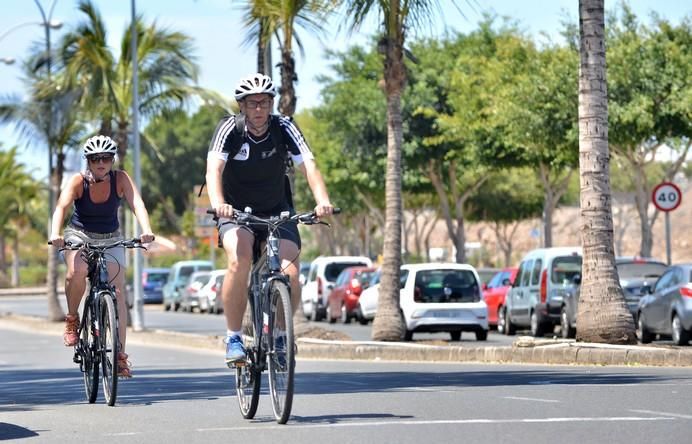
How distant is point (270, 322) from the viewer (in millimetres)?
9922

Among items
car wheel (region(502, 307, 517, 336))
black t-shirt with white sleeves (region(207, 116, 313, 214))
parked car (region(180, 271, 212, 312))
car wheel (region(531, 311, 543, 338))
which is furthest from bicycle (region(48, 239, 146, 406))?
parked car (region(180, 271, 212, 312))

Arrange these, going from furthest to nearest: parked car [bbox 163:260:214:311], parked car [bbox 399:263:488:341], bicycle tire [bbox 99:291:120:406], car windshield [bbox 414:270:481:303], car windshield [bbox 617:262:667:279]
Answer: parked car [bbox 163:260:214:311]
car windshield [bbox 414:270:481:303]
parked car [bbox 399:263:488:341]
car windshield [bbox 617:262:667:279]
bicycle tire [bbox 99:291:120:406]

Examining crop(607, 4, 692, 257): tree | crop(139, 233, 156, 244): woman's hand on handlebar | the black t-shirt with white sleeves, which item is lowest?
crop(139, 233, 156, 244): woman's hand on handlebar

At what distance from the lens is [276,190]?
34.4 feet

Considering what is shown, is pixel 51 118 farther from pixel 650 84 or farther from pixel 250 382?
pixel 250 382

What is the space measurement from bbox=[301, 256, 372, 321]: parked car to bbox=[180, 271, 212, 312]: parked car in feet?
33.5

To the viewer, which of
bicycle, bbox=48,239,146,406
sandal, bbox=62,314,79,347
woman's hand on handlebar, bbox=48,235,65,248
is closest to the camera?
bicycle, bbox=48,239,146,406

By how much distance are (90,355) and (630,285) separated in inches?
646

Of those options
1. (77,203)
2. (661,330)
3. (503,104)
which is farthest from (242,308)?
(503,104)

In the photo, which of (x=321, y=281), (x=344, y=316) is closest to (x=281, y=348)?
(x=344, y=316)

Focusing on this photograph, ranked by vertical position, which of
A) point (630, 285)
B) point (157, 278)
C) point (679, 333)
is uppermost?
point (157, 278)

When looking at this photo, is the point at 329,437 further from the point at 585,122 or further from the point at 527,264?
the point at 527,264

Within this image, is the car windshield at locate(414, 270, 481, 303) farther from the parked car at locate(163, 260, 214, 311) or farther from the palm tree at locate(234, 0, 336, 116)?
the parked car at locate(163, 260, 214, 311)

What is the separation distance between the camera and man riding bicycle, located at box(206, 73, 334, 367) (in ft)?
33.7
